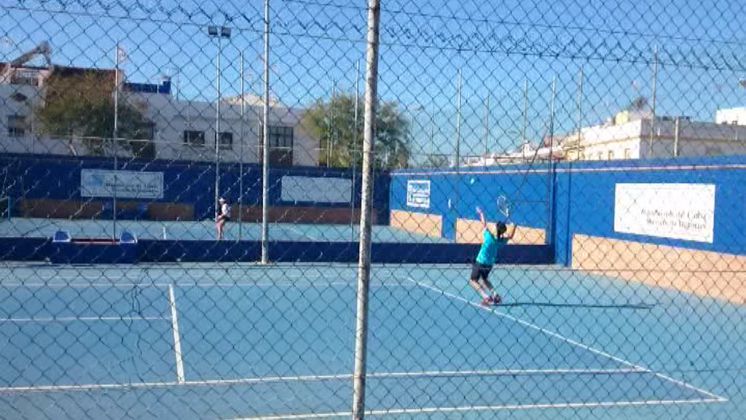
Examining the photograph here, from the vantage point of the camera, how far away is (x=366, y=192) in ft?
11.0

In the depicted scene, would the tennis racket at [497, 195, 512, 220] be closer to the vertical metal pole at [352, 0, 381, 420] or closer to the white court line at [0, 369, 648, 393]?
the white court line at [0, 369, 648, 393]

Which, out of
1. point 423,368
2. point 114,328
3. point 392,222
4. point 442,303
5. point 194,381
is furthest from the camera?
point 392,222

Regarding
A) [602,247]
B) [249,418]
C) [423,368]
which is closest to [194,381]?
[249,418]

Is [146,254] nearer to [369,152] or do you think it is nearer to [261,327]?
[261,327]

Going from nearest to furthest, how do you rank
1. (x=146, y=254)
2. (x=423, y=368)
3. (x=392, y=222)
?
1. (x=423, y=368)
2. (x=146, y=254)
3. (x=392, y=222)

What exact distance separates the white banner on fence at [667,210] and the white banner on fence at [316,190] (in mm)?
11369

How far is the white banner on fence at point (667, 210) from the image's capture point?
49.6 ft

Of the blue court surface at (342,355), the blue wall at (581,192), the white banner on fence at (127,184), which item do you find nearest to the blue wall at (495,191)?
the blue wall at (581,192)

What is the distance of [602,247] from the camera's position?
18984 mm

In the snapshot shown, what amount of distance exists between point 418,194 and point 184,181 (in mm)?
9495

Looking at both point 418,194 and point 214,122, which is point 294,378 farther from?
point 418,194

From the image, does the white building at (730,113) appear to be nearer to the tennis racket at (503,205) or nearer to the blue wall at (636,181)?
the blue wall at (636,181)

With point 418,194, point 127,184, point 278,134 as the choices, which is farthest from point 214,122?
point 418,194

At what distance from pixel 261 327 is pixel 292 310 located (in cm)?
153
